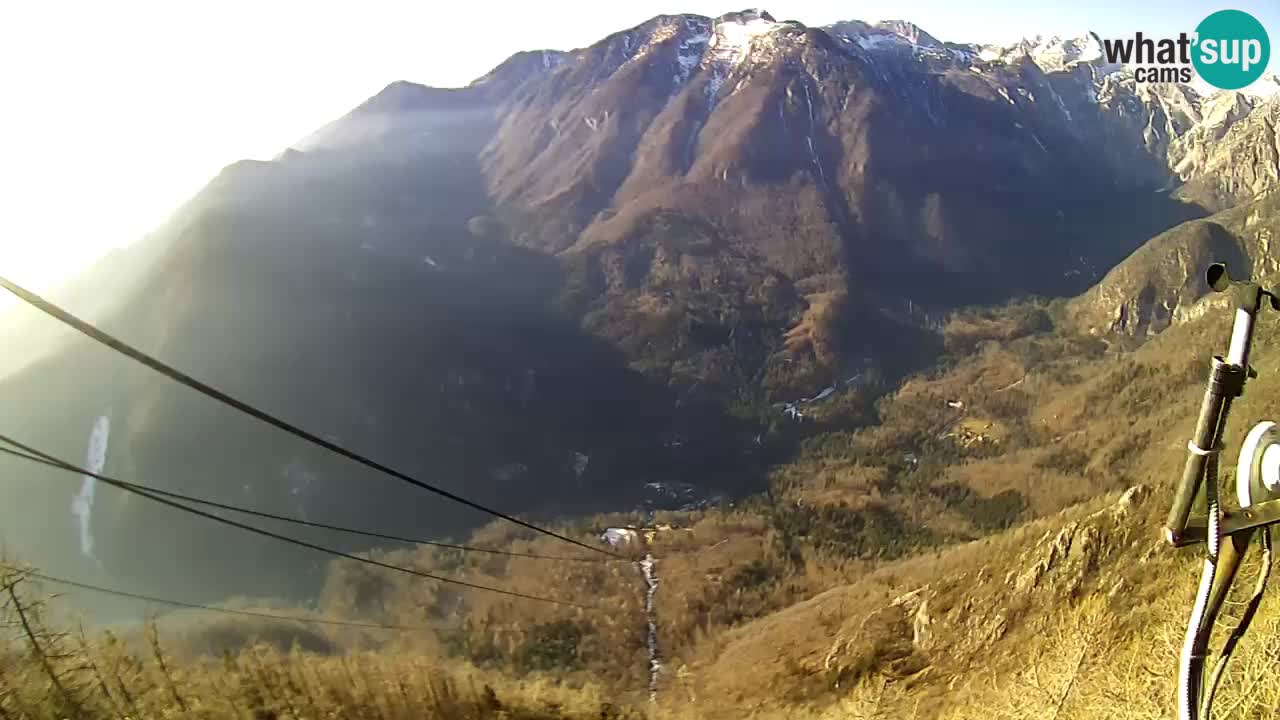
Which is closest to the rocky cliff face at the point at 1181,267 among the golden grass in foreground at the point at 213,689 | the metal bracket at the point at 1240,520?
the golden grass in foreground at the point at 213,689

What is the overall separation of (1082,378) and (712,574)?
3406 inches

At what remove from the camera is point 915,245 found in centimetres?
19925

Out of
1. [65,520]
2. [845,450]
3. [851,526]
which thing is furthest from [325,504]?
[845,450]

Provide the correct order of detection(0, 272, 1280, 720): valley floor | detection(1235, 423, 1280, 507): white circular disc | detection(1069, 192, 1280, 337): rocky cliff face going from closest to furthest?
detection(1235, 423, 1280, 507): white circular disc, detection(0, 272, 1280, 720): valley floor, detection(1069, 192, 1280, 337): rocky cliff face

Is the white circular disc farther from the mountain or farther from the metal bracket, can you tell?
the mountain

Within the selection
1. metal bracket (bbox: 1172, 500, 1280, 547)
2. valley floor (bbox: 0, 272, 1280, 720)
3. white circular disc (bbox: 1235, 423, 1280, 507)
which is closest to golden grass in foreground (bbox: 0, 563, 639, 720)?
valley floor (bbox: 0, 272, 1280, 720)

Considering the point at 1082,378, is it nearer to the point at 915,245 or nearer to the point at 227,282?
the point at 915,245

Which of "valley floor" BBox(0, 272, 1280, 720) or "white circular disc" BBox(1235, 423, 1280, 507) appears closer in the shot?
"white circular disc" BBox(1235, 423, 1280, 507)

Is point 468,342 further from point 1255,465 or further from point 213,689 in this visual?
point 1255,465

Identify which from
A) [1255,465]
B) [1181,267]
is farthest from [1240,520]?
[1181,267]

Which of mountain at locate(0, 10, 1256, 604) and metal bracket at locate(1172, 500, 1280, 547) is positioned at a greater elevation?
metal bracket at locate(1172, 500, 1280, 547)

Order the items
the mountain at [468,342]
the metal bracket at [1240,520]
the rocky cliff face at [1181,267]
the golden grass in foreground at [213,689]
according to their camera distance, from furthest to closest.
Result: 1. the rocky cliff face at [1181,267]
2. the mountain at [468,342]
3. the golden grass in foreground at [213,689]
4. the metal bracket at [1240,520]

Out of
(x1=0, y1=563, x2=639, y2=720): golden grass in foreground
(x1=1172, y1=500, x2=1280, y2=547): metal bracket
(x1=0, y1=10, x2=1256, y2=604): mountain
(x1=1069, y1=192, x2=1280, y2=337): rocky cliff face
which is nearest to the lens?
(x1=1172, y1=500, x2=1280, y2=547): metal bracket

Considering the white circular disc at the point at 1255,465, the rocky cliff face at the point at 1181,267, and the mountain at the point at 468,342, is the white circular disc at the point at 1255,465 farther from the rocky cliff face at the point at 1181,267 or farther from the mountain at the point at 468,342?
the rocky cliff face at the point at 1181,267
